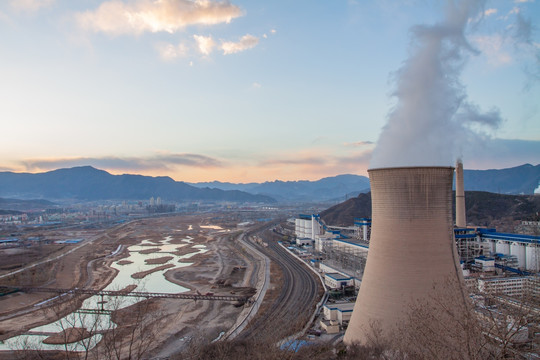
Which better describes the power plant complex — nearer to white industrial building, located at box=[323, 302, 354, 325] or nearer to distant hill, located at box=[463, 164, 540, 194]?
white industrial building, located at box=[323, 302, 354, 325]

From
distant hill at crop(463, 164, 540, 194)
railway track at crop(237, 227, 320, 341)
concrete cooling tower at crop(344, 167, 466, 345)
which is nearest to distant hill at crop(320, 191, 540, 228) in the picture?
railway track at crop(237, 227, 320, 341)

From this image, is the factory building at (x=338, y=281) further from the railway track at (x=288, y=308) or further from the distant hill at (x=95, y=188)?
the distant hill at (x=95, y=188)

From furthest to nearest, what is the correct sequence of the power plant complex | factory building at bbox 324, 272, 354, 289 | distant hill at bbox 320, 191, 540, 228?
distant hill at bbox 320, 191, 540, 228 < factory building at bbox 324, 272, 354, 289 < the power plant complex

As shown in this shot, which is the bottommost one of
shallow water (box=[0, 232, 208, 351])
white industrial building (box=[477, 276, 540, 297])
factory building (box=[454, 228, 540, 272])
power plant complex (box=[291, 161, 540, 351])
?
shallow water (box=[0, 232, 208, 351])

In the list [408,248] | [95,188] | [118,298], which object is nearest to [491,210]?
[118,298]

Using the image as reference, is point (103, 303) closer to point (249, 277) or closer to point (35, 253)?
point (249, 277)

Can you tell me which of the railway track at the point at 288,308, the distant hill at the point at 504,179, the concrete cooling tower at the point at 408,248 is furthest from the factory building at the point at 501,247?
the distant hill at the point at 504,179
